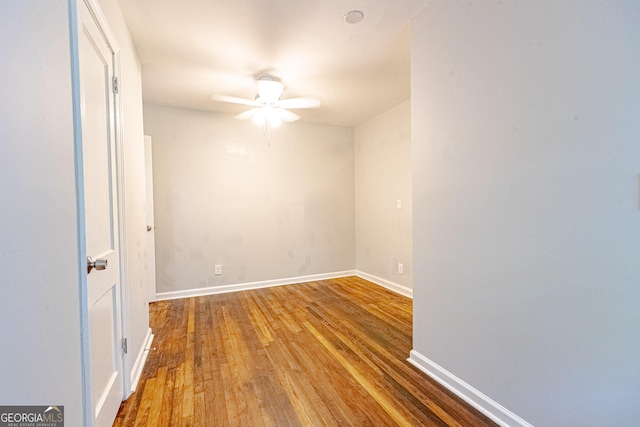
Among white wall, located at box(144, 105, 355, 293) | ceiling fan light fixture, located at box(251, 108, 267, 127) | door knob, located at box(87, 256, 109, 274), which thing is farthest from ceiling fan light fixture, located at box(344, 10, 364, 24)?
white wall, located at box(144, 105, 355, 293)

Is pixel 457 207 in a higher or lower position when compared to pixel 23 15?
lower

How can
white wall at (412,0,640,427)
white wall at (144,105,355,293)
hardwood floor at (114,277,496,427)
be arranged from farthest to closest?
white wall at (144,105,355,293) < hardwood floor at (114,277,496,427) < white wall at (412,0,640,427)

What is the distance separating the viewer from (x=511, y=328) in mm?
1398

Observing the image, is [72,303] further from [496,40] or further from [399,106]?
[399,106]

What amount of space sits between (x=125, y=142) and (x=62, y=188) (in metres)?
1.07

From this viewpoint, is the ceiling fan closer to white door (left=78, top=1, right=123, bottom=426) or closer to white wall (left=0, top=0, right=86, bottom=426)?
white door (left=78, top=1, right=123, bottom=426)

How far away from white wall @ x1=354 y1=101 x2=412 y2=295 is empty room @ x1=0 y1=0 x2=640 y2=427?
0.64 meters

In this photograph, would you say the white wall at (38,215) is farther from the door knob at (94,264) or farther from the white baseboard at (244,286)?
the white baseboard at (244,286)

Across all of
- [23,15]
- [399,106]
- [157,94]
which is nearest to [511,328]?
[23,15]

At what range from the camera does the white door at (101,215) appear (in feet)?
3.84

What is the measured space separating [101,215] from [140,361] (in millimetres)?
1223

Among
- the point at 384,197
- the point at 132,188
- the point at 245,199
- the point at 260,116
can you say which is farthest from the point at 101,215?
the point at 384,197

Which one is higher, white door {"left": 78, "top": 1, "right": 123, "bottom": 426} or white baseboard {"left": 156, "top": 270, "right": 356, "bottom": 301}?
white door {"left": 78, "top": 1, "right": 123, "bottom": 426}

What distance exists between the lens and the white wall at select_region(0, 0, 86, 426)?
2.11 ft
